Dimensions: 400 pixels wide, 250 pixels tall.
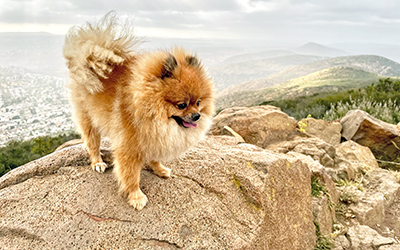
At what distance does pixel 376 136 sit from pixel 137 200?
8.84m

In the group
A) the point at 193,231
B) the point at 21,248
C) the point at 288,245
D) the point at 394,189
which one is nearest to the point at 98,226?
the point at 21,248

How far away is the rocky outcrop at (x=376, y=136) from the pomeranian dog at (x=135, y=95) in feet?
25.8

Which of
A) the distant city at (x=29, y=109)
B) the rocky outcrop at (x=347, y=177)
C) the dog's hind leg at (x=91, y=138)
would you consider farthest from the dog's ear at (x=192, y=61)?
the distant city at (x=29, y=109)

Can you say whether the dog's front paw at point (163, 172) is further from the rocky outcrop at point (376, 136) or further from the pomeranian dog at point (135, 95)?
the rocky outcrop at point (376, 136)

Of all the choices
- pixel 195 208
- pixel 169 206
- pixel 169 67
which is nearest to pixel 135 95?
pixel 169 67

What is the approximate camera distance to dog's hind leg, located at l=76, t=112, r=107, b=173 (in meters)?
4.13

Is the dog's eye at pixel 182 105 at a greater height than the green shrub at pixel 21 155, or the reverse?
the dog's eye at pixel 182 105

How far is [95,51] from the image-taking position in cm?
355

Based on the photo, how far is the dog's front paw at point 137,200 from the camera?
354 centimetres

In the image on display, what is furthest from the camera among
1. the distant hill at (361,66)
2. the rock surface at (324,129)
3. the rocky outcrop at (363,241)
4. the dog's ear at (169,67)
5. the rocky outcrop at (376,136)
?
the distant hill at (361,66)

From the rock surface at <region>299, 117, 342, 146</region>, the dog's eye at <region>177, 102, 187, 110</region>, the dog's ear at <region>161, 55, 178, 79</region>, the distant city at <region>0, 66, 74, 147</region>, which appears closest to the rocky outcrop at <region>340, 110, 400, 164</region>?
the rock surface at <region>299, 117, 342, 146</region>

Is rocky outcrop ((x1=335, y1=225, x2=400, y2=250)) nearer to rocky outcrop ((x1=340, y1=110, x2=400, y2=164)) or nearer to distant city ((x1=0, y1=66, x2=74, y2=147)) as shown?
rocky outcrop ((x1=340, y1=110, x2=400, y2=164))

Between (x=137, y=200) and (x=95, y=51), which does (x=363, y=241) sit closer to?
(x=137, y=200)

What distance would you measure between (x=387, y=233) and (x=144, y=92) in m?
5.69
